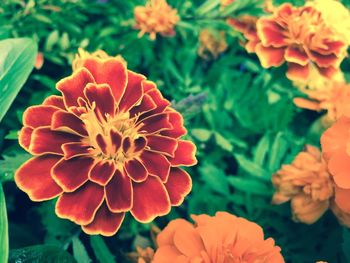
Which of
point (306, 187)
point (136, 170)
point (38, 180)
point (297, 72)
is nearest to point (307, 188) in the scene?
point (306, 187)

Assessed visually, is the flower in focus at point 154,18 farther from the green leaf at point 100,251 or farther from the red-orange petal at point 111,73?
the green leaf at point 100,251

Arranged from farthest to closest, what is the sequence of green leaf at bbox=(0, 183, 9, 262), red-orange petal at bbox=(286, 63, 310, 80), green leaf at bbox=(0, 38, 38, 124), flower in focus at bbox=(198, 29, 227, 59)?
flower in focus at bbox=(198, 29, 227, 59) → red-orange petal at bbox=(286, 63, 310, 80) → green leaf at bbox=(0, 38, 38, 124) → green leaf at bbox=(0, 183, 9, 262)

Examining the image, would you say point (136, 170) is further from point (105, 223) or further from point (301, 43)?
point (301, 43)

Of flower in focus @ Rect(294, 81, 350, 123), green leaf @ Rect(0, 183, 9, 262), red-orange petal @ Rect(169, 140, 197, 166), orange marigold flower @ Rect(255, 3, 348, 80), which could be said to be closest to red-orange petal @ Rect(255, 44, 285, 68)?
orange marigold flower @ Rect(255, 3, 348, 80)

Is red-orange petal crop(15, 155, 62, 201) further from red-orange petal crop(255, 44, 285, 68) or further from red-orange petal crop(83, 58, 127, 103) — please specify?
red-orange petal crop(255, 44, 285, 68)

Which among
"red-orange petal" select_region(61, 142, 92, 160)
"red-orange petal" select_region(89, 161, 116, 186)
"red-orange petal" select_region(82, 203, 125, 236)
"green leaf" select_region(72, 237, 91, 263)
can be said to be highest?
"red-orange petal" select_region(61, 142, 92, 160)

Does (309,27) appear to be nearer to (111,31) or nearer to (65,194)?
(111,31)
